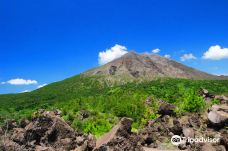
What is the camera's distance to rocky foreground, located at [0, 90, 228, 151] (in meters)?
16.8

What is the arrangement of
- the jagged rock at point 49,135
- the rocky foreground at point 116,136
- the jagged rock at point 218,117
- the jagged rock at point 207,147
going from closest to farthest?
the rocky foreground at point 116,136 < the jagged rock at point 207,147 < the jagged rock at point 49,135 < the jagged rock at point 218,117

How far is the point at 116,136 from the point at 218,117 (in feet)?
33.0

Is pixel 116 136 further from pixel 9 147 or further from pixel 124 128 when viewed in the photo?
pixel 9 147

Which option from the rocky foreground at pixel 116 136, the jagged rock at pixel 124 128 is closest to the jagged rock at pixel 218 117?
the rocky foreground at pixel 116 136

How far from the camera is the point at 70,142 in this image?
67.3 ft

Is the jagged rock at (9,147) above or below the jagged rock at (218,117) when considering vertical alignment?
below

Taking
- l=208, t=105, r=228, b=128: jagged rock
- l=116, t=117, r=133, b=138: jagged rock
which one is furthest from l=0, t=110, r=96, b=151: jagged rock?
l=208, t=105, r=228, b=128: jagged rock

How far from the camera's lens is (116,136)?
695 inches

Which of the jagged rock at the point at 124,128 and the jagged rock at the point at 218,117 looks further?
the jagged rock at the point at 218,117

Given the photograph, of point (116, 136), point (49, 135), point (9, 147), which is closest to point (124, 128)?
point (116, 136)

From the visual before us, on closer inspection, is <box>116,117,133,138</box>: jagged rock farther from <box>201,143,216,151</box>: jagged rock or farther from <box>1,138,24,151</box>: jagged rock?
<box>1,138,24,151</box>: jagged rock

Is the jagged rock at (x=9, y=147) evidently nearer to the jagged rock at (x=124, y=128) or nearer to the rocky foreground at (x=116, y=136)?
the rocky foreground at (x=116, y=136)

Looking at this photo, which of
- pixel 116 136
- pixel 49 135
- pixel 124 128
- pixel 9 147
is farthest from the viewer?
pixel 49 135

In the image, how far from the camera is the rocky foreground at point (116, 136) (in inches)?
661
